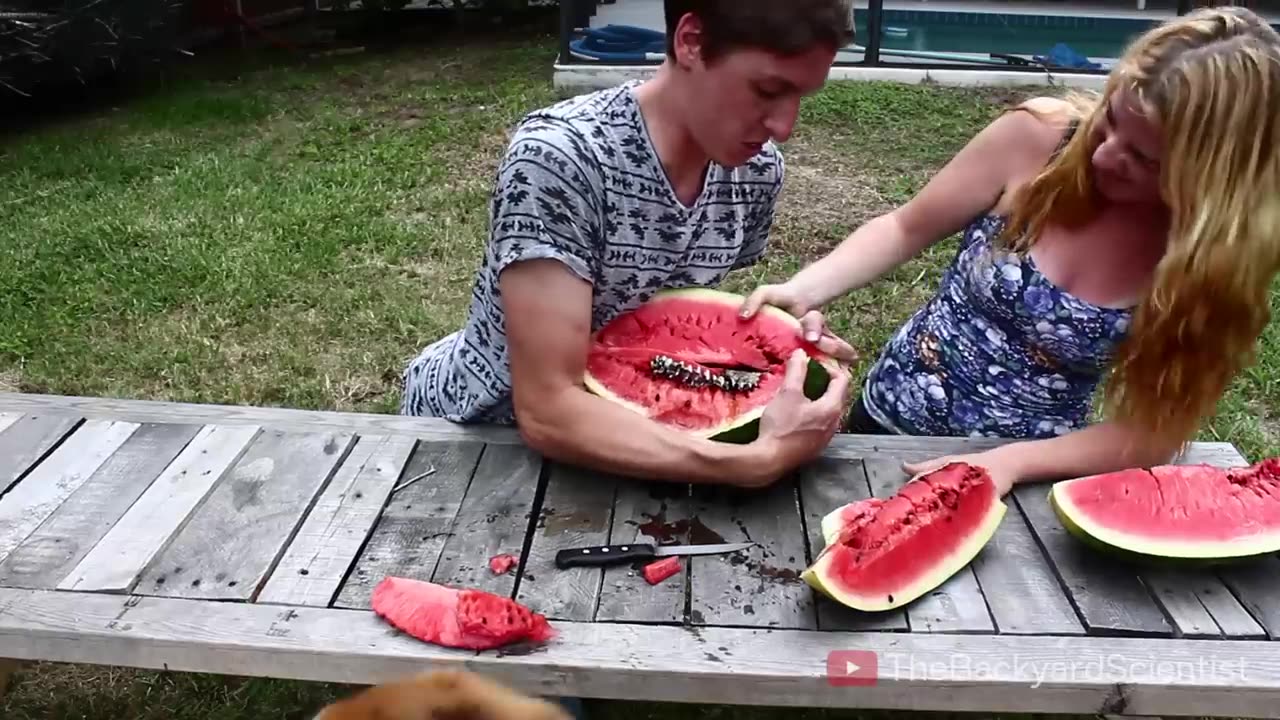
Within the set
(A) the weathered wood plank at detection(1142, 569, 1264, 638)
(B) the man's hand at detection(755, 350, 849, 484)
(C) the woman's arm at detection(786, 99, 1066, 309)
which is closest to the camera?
(A) the weathered wood plank at detection(1142, 569, 1264, 638)

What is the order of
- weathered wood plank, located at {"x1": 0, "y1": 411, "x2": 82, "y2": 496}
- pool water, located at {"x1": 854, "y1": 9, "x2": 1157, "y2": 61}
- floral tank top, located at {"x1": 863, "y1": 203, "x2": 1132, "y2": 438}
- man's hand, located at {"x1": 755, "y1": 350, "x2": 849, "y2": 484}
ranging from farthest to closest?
pool water, located at {"x1": 854, "y1": 9, "x2": 1157, "y2": 61}
floral tank top, located at {"x1": 863, "y1": 203, "x2": 1132, "y2": 438}
weathered wood plank, located at {"x1": 0, "y1": 411, "x2": 82, "y2": 496}
man's hand, located at {"x1": 755, "y1": 350, "x2": 849, "y2": 484}

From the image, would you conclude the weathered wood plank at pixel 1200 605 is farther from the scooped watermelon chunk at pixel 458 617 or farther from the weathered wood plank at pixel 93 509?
the weathered wood plank at pixel 93 509

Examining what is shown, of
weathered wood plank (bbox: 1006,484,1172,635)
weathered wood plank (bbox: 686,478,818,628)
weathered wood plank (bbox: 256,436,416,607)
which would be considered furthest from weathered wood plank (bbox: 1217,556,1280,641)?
weathered wood plank (bbox: 256,436,416,607)

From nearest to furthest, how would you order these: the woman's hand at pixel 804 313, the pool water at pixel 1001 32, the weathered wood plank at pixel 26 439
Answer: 1. the weathered wood plank at pixel 26 439
2. the woman's hand at pixel 804 313
3. the pool water at pixel 1001 32

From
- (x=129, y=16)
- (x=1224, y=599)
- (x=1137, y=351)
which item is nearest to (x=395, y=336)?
(x=1137, y=351)

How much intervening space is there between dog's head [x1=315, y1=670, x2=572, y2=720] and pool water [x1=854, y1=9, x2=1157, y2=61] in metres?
9.68

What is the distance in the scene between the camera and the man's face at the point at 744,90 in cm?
201

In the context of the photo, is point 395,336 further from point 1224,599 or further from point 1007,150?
point 1224,599

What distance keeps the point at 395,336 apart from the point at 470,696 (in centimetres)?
374

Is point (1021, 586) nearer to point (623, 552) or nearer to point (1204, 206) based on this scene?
point (623, 552)

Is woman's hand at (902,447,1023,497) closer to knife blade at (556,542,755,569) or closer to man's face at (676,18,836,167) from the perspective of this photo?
knife blade at (556,542,755,569)

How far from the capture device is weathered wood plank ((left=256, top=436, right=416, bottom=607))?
75.7 inches

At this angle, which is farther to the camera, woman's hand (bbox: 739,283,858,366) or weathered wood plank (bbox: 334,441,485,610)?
woman's hand (bbox: 739,283,858,366)

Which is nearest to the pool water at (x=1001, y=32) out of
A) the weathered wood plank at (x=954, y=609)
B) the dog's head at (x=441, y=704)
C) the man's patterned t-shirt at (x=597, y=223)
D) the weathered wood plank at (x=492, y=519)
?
the man's patterned t-shirt at (x=597, y=223)
